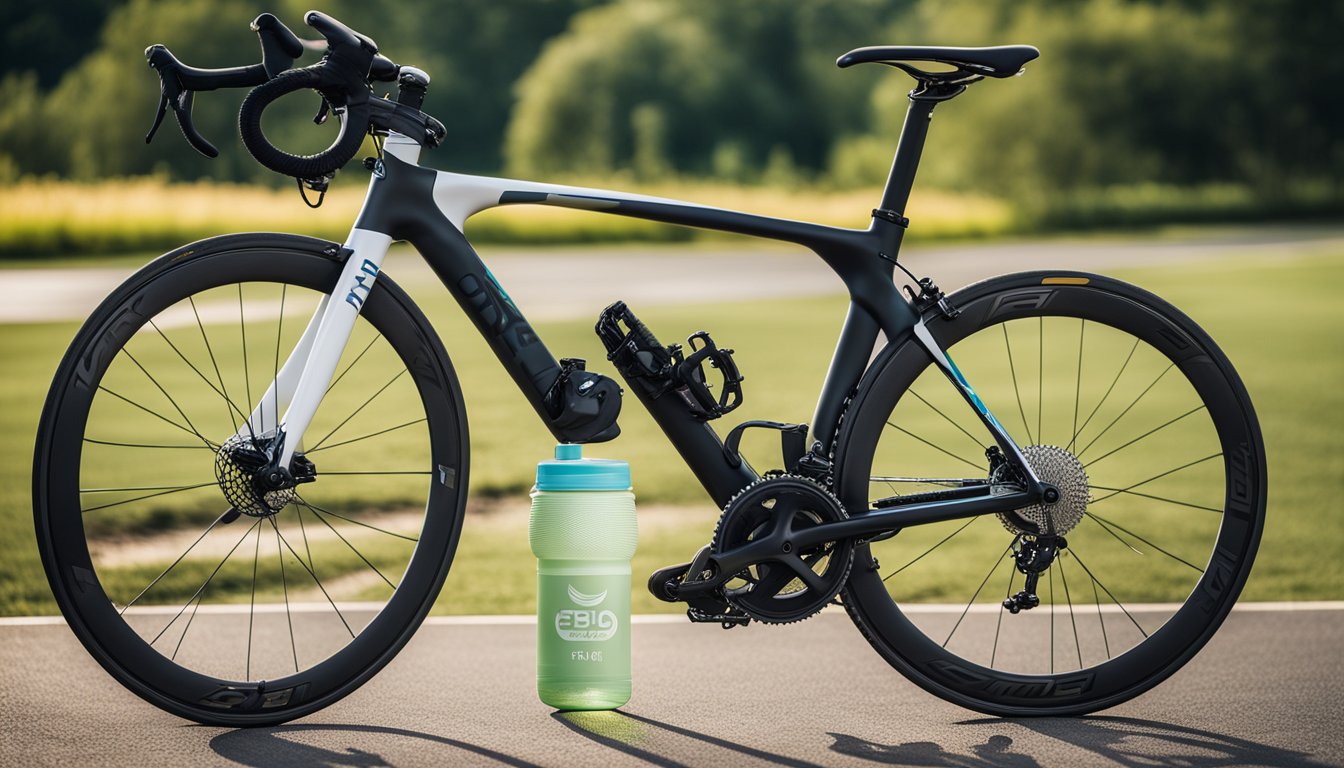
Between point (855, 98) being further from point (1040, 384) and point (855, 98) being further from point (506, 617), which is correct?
point (1040, 384)

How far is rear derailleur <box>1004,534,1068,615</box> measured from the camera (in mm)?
4129

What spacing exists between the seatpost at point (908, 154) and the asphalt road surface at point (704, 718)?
144 centimetres

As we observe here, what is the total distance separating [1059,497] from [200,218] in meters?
25.3

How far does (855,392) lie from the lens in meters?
4.18

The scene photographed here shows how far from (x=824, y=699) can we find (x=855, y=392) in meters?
0.91

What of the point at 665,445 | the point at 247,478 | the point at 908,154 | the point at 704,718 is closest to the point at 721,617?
the point at 704,718

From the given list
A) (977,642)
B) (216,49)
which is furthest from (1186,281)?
(216,49)

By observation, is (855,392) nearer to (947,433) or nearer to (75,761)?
(75,761)

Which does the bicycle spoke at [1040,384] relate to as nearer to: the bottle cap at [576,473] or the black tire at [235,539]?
the bottle cap at [576,473]

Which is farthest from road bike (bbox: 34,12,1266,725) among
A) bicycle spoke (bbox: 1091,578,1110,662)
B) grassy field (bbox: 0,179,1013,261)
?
grassy field (bbox: 0,179,1013,261)

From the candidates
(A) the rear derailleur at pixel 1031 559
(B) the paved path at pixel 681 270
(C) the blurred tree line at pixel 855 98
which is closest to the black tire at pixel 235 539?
(A) the rear derailleur at pixel 1031 559

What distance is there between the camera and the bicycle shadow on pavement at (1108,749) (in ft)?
12.3

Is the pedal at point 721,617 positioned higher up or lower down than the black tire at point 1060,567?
lower down

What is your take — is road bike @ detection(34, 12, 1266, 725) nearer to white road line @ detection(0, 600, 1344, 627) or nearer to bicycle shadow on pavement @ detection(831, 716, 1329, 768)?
bicycle shadow on pavement @ detection(831, 716, 1329, 768)
